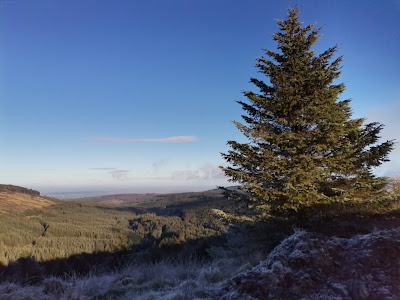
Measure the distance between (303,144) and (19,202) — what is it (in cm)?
19269

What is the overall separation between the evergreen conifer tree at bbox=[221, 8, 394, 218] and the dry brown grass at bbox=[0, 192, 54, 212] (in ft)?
540

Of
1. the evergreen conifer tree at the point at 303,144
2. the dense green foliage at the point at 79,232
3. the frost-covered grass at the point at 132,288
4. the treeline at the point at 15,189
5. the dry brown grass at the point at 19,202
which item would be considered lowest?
the dense green foliage at the point at 79,232

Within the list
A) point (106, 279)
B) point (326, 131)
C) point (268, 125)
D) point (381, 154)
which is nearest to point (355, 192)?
point (381, 154)

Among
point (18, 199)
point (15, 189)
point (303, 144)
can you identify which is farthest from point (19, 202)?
point (303, 144)

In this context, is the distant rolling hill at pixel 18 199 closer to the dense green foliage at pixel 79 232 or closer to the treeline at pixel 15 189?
the treeline at pixel 15 189

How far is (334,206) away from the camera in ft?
31.6

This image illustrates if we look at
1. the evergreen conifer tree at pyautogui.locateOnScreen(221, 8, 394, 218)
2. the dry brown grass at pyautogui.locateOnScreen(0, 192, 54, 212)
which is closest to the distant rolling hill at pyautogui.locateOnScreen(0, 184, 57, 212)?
the dry brown grass at pyautogui.locateOnScreen(0, 192, 54, 212)

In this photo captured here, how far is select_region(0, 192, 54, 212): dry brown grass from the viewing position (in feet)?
479

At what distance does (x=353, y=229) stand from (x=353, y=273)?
20.2 ft

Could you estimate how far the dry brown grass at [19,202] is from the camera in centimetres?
14588

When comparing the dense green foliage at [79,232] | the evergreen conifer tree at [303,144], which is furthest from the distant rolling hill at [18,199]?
the evergreen conifer tree at [303,144]

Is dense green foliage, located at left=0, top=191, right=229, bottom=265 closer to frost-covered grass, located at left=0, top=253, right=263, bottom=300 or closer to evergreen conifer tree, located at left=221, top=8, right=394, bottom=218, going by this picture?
evergreen conifer tree, located at left=221, top=8, right=394, bottom=218

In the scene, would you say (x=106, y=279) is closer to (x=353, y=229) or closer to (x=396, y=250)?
(x=396, y=250)

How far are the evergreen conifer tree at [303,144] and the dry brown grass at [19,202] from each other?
165m
